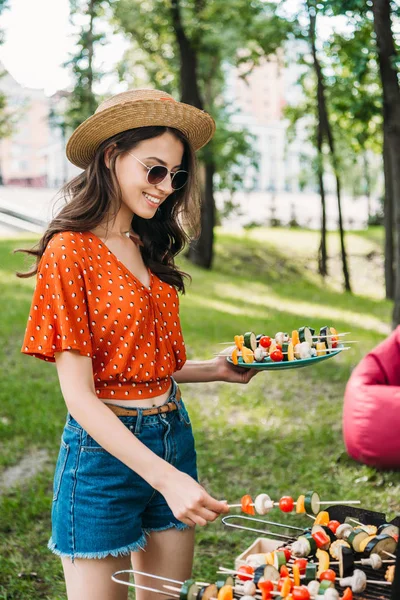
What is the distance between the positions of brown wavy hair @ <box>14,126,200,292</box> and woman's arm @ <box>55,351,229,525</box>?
39cm

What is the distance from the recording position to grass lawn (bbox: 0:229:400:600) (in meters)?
4.21

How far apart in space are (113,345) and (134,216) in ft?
1.88

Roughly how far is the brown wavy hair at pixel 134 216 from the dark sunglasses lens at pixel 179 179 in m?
0.05

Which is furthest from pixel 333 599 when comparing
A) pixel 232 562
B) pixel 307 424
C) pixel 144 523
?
pixel 307 424

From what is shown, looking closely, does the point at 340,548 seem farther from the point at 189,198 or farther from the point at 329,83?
the point at 329,83

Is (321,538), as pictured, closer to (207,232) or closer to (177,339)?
(177,339)

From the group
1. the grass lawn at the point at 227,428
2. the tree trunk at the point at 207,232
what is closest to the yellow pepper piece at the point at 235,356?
the grass lawn at the point at 227,428

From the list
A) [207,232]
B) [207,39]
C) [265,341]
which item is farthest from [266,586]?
[207,39]

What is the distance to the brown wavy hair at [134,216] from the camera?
2.17 meters

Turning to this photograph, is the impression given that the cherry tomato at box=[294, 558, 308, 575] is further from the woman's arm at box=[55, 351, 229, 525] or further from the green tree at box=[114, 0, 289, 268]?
the green tree at box=[114, 0, 289, 268]

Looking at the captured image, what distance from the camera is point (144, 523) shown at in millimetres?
2287

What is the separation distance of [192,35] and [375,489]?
40.4 ft

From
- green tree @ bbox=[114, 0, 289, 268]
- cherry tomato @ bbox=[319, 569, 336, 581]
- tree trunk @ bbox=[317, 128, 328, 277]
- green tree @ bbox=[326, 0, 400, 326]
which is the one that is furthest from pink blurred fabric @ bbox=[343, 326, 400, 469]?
tree trunk @ bbox=[317, 128, 328, 277]

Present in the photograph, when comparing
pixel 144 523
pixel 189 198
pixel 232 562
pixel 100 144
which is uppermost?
pixel 100 144
